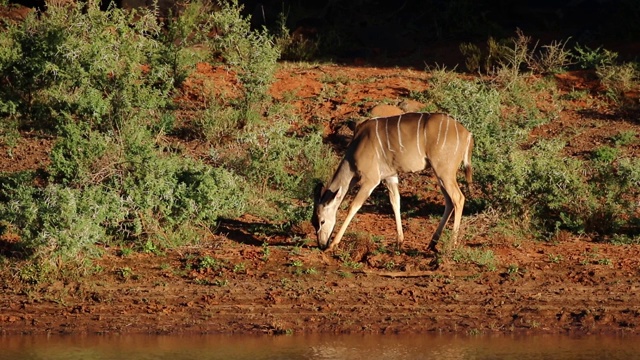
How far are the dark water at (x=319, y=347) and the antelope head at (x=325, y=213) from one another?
2.15 m

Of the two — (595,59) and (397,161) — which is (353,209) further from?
(595,59)

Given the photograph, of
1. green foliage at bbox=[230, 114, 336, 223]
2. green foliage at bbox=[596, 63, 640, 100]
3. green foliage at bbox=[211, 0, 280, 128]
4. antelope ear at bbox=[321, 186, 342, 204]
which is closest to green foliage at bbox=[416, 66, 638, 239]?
antelope ear at bbox=[321, 186, 342, 204]

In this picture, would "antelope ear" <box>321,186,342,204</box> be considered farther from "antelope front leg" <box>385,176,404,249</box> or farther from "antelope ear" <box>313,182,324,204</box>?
"antelope front leg" <box>385,176,404,249</box>

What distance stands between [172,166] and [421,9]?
11.8 metres

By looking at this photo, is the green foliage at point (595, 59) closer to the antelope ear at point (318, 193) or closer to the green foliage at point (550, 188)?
the green foliage at point (550, 188)

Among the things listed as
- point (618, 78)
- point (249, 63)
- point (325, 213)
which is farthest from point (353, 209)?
point (618, 78)

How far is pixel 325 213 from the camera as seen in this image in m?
12.9

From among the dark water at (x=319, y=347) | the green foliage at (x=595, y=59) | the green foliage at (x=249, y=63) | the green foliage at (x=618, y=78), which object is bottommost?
the dark water at (x=319, y=347)

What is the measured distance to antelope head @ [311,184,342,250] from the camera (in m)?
12.8

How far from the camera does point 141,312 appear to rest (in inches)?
439

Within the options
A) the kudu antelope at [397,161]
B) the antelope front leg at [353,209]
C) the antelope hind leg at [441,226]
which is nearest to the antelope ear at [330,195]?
the kudu antelope at [397,161]

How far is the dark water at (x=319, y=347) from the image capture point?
33.3ft

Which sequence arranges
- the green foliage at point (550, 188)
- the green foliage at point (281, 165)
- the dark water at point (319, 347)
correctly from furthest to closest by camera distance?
1. the green foliage at point (281, 165)
2. the green foliage at point (550, 188)
3. the dark water at point (319, 347)

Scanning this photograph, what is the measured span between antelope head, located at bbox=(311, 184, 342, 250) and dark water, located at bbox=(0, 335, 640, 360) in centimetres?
215
